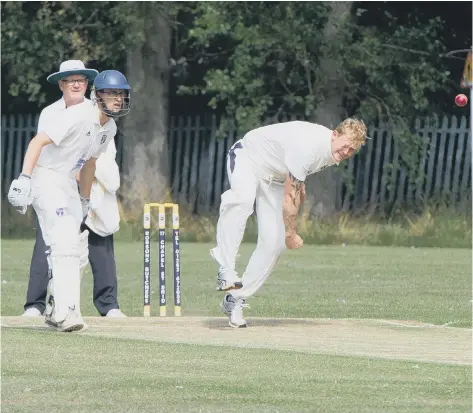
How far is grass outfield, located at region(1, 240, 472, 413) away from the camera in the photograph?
29.2 feet

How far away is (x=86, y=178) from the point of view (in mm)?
12898

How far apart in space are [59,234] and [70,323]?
0.65 m

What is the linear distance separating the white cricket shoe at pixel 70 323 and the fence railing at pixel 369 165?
16.7 m

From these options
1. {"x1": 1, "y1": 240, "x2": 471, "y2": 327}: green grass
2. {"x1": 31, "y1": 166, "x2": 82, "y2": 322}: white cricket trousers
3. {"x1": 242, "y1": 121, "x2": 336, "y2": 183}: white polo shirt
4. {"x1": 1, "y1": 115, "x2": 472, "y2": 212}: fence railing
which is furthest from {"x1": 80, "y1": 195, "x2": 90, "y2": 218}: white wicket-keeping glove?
{"x1": 1, "y1": 115, "x2": 472, "y2": 212}: fence railing

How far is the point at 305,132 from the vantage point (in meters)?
12.6

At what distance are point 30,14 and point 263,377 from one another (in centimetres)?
2097

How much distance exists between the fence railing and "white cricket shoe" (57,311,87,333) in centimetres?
1669

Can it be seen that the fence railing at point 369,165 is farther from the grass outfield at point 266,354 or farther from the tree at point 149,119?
the grass outfield at point 266,354

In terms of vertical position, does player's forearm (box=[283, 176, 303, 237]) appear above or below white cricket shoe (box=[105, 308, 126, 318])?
above

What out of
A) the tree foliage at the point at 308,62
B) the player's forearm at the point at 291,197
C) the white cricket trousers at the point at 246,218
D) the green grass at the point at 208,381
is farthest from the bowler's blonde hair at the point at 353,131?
the tree foliage at the point at 308,62

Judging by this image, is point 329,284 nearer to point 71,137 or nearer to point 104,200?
point 104,200

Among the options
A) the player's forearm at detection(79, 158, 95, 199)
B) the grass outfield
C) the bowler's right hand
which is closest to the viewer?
the grass outfield

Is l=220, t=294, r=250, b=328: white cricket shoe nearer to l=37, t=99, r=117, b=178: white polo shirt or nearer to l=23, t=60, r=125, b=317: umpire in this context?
l=23, t=60, r=125, b=317: umpire

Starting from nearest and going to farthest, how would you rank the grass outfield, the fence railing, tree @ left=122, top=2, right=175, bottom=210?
the grass outfield
the fence railing
tree @ left=122, top=2, right=175, bottom=210
